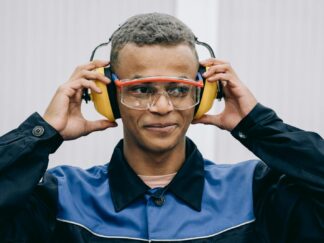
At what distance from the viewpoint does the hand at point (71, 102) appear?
1.99 m

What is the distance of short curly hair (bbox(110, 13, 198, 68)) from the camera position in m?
1.99

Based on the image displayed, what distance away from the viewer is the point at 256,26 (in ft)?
9.95

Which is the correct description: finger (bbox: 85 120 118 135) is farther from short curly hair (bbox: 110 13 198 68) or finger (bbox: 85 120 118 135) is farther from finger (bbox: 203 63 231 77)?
finger (bbox: 203 63 231 77)

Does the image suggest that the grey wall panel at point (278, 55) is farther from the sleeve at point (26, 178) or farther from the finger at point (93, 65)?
the sleeve at point (26, 178)

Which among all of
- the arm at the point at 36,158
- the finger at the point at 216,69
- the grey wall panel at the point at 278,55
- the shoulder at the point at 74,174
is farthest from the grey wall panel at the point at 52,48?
the finger at the point at 216,69

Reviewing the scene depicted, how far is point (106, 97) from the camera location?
1995mm

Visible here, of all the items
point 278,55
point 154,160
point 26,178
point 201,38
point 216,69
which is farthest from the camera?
point 278,55

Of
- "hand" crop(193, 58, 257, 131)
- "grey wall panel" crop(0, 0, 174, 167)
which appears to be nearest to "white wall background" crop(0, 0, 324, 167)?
"grey wall panel" crop(0, 0, 174, 167)

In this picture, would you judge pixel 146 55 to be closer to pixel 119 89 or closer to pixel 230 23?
pixel 119 89

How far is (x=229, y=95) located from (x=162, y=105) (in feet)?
0.87

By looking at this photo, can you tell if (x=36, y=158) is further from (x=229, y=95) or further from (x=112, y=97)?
(x=229, y=95)

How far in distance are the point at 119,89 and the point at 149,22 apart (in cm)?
23

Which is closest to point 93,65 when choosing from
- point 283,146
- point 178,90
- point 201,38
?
point 178,90

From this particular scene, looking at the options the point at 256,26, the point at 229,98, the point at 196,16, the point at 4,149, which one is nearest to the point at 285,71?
the point at 256,26
